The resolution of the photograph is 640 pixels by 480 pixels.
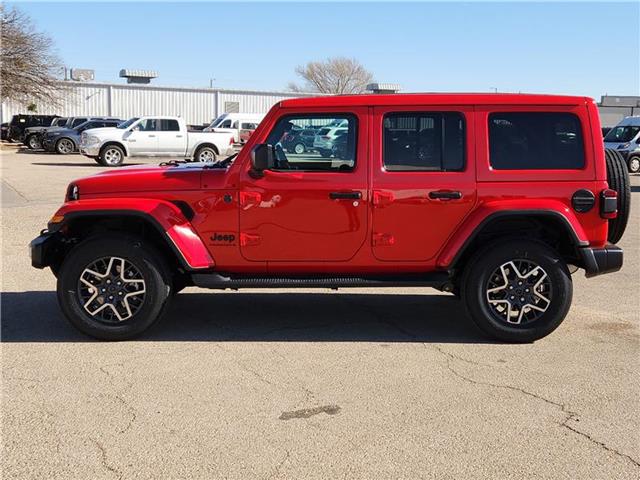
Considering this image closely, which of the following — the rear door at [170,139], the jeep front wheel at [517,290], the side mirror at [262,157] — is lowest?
the jeep front wheel at [517,290]

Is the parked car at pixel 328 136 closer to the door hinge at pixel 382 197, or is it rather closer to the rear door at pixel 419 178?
the rear door at pixel 419 178

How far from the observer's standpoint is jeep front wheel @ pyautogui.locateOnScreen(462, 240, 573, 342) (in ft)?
17.7

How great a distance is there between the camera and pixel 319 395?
14.4 feet

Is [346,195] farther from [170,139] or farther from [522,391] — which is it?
[170,139]

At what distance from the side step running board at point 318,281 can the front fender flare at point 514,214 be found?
30 cm

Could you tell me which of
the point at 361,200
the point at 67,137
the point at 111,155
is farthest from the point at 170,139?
the point at 361,200

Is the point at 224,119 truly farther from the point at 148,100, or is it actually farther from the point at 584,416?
the point at 584,416

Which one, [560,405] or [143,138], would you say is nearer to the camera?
[560,405]

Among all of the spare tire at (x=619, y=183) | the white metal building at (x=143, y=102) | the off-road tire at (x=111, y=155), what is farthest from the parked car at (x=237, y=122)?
the spare tire at (x=619, y=183)

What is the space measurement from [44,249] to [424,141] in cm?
317

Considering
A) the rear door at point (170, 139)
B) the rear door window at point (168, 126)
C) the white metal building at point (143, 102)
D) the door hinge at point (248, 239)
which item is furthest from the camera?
the white metal building at point (143, 102)

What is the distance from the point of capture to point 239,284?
5.45 metres

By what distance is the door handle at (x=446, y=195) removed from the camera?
5.38 metres

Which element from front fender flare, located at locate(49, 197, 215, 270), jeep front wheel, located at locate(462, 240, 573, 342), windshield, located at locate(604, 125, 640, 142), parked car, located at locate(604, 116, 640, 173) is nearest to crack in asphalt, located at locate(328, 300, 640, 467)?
jeep front wheel, located at locate(462, 240, 573, 342)
